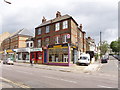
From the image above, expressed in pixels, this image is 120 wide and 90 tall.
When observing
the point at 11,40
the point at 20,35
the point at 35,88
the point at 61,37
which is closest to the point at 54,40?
the point at 61,37

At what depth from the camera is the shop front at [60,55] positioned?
24803mm

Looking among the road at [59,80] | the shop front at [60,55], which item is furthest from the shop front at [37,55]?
the road at [59,80]

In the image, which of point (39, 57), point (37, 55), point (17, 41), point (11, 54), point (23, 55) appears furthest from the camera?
point (17, 41)

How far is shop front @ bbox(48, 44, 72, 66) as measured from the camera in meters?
24.8

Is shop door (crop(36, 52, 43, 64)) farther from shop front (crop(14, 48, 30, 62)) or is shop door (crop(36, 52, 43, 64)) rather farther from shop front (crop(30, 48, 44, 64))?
shop front (crop(14, 48, 30, 62))

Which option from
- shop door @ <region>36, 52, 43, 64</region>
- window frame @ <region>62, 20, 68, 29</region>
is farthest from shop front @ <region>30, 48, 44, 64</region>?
window frame @ <region>62, 20, 68, 29</region>

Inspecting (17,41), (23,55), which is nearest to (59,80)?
(23,55)

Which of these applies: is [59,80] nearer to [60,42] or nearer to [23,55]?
[60,42]

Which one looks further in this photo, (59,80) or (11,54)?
(11,54)

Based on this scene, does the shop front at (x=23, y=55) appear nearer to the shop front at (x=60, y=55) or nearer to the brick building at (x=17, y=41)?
Answer: the brick building at (x=17, y=41)

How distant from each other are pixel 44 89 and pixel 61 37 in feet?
66.0

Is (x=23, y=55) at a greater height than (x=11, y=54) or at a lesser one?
lesser

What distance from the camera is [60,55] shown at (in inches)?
1041

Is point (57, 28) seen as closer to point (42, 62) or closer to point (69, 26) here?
point (69, 26)
